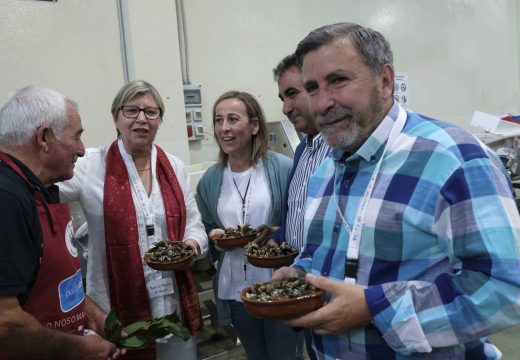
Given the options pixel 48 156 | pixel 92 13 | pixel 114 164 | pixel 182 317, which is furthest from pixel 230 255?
pixel 92 13

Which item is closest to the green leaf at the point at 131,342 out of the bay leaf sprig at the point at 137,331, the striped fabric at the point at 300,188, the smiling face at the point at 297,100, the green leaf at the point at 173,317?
the bay leaf sprig at the point at 137,331

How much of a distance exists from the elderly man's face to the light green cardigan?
0.89m

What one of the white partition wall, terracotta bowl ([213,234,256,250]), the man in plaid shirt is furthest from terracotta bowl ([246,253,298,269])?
Result: the white partition wall

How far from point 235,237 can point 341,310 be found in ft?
2.82

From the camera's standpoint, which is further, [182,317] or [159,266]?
[182,317]

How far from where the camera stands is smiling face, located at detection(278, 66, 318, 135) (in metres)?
1.62

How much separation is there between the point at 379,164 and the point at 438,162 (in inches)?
4.8

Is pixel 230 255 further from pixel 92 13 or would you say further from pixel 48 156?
pixel 92 13

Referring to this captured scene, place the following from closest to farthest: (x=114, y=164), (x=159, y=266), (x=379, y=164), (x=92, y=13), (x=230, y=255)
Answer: (x=379, y=164) → (x=159, y=266) → (x=114, y=164) → (x=230, y=255) → (x=92, y=13)

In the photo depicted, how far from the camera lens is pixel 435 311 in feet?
2.50

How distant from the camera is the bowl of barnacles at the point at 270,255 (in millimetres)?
1465

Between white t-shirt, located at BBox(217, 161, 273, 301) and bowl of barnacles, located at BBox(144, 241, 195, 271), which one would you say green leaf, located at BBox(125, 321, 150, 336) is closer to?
bowl of barnacles, located at BBox(144, 241, 195, 271)

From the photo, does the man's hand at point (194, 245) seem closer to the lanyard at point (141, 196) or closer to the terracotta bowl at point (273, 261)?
the lanyard at point (141, 196)

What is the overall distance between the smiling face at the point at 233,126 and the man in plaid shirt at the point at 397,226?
35.3 inches
